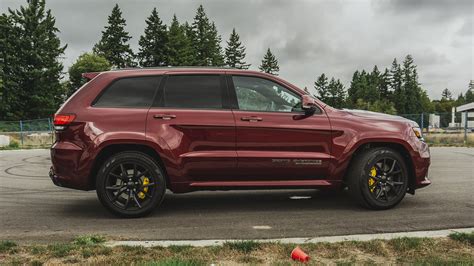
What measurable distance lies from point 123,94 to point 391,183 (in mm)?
3597

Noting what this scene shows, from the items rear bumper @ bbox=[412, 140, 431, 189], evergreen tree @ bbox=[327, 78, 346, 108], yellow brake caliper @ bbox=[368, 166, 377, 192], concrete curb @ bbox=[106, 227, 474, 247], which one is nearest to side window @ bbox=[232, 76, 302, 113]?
yellow brake caliper @ bbox=[368, 166, 377, 192]

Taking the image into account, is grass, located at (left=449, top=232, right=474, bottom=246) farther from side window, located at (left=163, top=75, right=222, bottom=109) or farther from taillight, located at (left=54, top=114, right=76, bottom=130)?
taillight, located at (left=54, top=114, right=76, bottom=130)

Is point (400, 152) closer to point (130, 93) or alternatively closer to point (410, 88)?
point (130, 93)

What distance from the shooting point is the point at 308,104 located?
18.1 feet

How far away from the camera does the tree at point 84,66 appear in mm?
68562

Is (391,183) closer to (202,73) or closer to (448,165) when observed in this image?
(202,73)

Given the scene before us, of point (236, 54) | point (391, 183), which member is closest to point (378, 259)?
point (391, 183)

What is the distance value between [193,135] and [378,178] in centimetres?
242

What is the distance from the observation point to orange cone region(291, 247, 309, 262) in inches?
142

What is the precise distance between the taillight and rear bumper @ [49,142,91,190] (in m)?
0.21

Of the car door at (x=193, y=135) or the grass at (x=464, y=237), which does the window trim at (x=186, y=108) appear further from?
the grass at (x=464, y=237)

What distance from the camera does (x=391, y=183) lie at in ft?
19.0

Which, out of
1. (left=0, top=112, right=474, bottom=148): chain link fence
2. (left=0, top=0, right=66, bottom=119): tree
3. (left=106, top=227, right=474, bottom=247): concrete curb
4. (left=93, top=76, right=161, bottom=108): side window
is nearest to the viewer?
(left=106, top=227, right=474, bottom=247): concrete curb

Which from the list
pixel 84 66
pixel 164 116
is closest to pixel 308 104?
pixel 164 116
